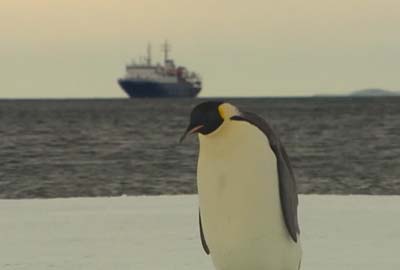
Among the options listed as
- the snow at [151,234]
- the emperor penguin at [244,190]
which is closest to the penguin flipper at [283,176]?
the emperor penguin at [244,190]

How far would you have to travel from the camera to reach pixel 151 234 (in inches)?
341

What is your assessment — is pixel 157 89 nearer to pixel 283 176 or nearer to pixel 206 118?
pixel 283 176

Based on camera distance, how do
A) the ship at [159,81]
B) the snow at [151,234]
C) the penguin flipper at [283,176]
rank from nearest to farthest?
the penguin flipper at [283,176], the snow at [151,234], the ship at [159,81]

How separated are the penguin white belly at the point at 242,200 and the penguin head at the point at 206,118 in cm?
4

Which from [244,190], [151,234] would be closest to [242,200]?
[244,190]

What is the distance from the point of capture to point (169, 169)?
28.7 m

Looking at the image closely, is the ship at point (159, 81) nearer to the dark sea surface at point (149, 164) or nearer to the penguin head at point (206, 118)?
the dark sea surface at point (149, 164)

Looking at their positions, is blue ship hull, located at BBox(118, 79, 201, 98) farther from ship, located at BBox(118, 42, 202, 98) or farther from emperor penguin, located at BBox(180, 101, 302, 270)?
emperor penguin, located at BBox(180, 101, 302, 270)

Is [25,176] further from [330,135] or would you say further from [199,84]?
[199,84]

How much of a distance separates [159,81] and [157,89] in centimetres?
139

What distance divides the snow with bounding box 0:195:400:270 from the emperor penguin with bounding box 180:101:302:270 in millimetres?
1696

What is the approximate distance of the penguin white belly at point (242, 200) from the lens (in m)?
4.97

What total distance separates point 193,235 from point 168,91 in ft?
422

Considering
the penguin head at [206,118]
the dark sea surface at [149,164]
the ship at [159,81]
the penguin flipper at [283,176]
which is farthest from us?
the ship at [159,81]
